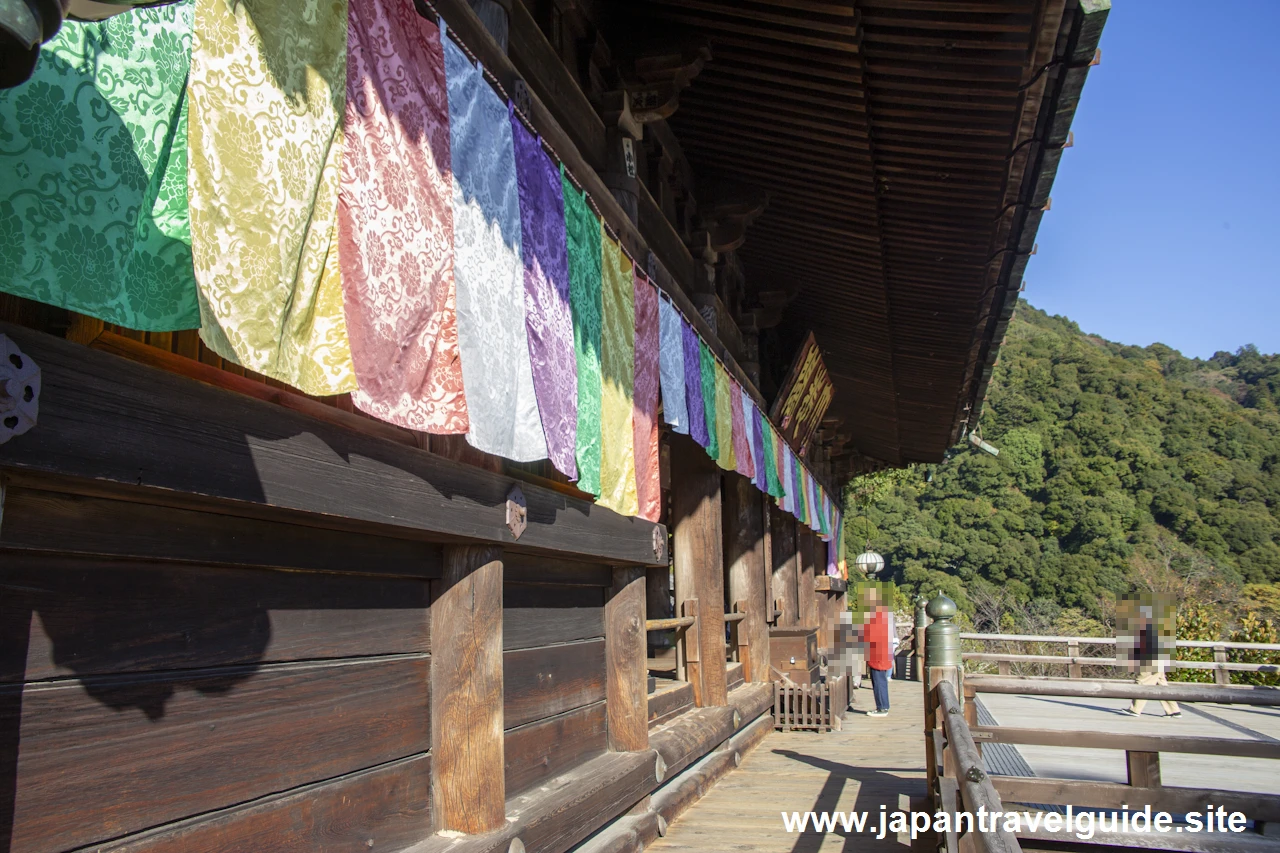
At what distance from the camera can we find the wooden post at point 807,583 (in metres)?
13.4

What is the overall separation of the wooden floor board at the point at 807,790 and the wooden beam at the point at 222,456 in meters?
3.14

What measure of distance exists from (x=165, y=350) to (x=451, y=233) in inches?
37.0

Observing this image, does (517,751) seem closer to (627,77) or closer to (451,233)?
(451,233)

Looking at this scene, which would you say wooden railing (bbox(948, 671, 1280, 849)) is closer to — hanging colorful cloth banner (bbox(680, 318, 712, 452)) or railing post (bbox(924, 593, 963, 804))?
railing post (bbox(924, 593, 963, 804))

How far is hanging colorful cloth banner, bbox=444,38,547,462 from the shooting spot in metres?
2.91

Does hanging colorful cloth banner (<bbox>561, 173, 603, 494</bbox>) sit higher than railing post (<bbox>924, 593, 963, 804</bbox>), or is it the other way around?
hanging colorful cloth banner (<bbox>561, 173, 603, 494</bbox>)

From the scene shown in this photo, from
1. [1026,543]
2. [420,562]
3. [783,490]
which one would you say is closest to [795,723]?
[783,490]

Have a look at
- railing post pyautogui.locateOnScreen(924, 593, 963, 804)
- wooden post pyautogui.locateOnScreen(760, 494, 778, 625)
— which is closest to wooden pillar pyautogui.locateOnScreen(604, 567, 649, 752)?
railing post pyautogui.locateOnScreen(924, 593, 963, 804)

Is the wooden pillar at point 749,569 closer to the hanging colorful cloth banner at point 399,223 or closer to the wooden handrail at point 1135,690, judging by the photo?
the wooden handrail at point 1135,690

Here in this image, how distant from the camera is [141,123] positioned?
1723 mm

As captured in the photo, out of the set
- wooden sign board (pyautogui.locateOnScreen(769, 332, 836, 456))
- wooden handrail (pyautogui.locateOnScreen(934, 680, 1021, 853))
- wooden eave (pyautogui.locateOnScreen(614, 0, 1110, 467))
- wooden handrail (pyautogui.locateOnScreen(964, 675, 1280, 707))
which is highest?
wooden eave (pyautogui.locateOnScreen(614, 0, 1110, 467))

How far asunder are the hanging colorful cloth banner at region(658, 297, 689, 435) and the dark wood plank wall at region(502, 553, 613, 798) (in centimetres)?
98

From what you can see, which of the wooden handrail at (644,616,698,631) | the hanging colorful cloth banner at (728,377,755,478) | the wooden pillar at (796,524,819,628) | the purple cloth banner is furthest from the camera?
the wooden pillar at (796,524,819,628)

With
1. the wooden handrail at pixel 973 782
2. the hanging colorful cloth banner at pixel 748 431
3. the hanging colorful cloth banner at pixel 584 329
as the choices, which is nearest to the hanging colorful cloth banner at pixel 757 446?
the hanging colorful cloth banner at pixel 748 431
